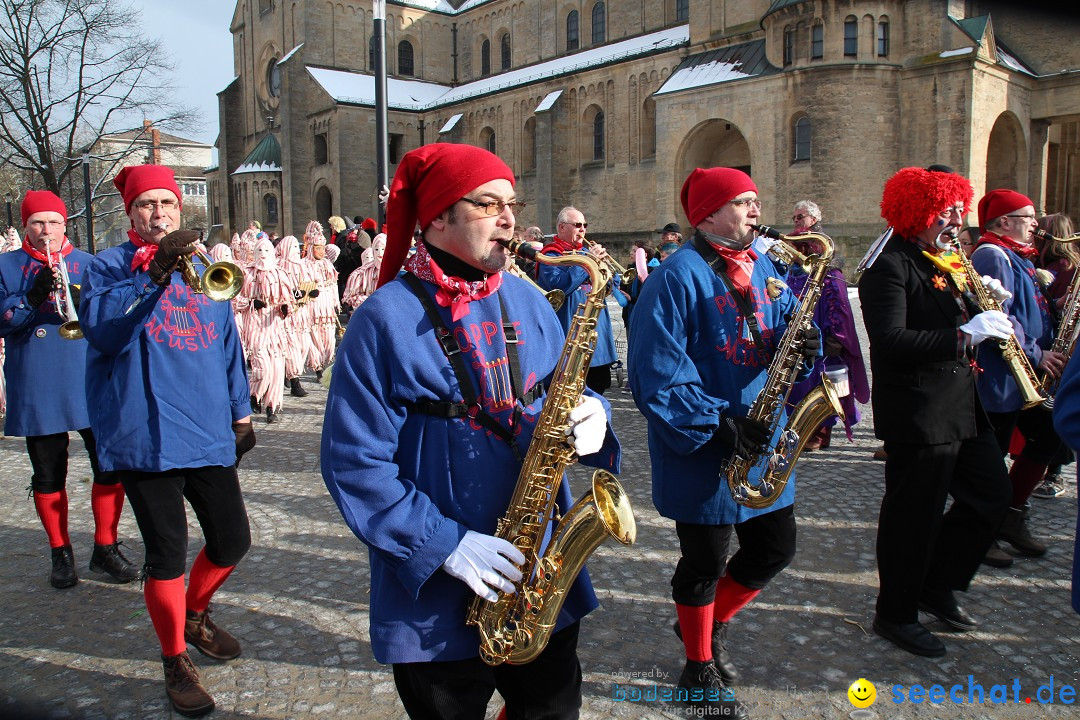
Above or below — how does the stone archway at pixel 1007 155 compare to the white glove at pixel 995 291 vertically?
above

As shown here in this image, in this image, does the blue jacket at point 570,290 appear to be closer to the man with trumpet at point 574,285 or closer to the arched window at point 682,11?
the man with trumpet at point 574,285

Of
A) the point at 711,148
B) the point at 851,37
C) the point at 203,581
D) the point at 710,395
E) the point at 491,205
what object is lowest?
the point at 203,581

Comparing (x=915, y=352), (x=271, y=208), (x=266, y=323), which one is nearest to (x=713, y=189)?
(x=915, y=352)

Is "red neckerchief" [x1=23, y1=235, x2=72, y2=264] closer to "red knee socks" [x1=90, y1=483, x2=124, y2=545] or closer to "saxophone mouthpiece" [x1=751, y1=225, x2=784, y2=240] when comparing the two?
"red knee socks" [x1=90, y1=483, x2=124, y2=545]

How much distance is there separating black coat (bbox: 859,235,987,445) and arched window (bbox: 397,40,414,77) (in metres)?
49.7

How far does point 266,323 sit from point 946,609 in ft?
25.2

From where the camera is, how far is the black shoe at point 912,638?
11.9ft

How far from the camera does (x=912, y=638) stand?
3.66 m

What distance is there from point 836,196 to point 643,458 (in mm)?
23005

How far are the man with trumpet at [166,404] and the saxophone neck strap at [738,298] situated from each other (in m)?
2.06

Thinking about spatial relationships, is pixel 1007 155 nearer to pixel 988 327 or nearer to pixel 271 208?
pixel 988 327

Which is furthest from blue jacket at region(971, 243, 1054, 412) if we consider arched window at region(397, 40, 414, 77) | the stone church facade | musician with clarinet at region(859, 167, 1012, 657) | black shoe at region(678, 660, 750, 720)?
arched window at region(397, 40, 414, 77)

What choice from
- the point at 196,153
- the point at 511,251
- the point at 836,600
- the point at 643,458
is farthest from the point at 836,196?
the point at 196,153

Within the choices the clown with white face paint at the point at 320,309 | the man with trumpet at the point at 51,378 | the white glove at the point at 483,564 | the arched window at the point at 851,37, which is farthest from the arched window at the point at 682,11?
the white glove at the point at 483,564
